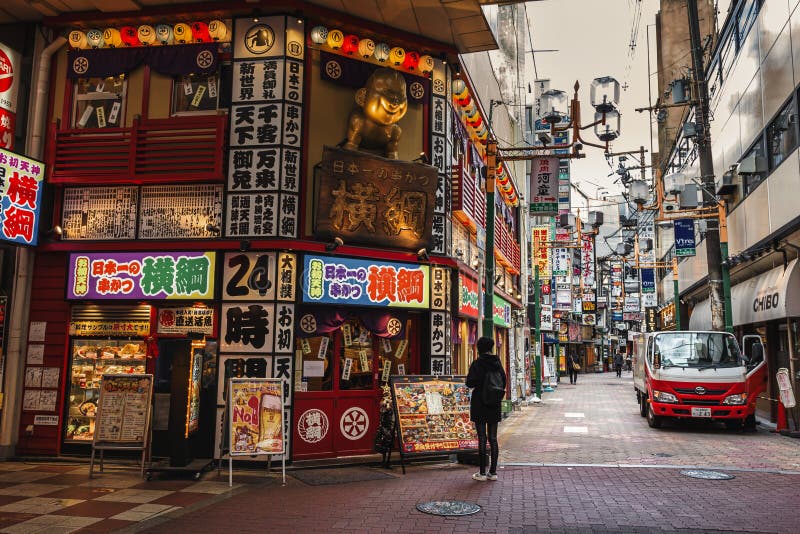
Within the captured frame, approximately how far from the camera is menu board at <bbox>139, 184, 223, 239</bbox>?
444 inches

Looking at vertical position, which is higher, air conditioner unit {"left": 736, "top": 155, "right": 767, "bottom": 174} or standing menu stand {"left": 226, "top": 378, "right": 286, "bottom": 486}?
air conditioner unit {"left": 736, "top": 155, "right": 767, "bottom": 174}

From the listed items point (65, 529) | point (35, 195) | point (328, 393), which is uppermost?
point (35, 195)

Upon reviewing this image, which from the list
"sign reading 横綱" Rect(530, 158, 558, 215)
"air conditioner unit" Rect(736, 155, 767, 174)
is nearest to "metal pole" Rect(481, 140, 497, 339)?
"sign reading 横綱" Rect(530, 158, 558, 215)

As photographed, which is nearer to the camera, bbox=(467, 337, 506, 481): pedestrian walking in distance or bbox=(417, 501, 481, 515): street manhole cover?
bbox=(417, 501, 481, 515): street manhole cover

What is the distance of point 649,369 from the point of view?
16.3 metres

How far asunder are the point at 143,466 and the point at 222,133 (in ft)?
18.6

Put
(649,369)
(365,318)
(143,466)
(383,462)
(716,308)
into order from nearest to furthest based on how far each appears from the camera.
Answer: (143,466) < (383,462) < (365,318) < (649,369) < (716,308)

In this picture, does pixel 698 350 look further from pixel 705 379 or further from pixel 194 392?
pixel 194 392

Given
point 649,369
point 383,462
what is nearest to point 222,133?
point 383,462

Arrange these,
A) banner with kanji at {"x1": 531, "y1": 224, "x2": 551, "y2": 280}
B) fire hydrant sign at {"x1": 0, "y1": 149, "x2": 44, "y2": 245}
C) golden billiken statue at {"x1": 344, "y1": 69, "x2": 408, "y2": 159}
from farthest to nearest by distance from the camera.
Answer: banner with kanji at {"x1": 531, "y1": 224, "x2": 551, "y2": 280}
golden billiken statue at {"x1": 344, "y1": 69, "x2": 408, "y2": 159}
fire hydrant sign at {"x1": 0, "y1": 149, "x2": 44, "y2": 245}

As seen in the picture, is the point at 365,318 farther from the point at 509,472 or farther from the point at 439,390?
the point at 509,472

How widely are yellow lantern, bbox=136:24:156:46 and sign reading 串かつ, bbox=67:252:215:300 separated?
406 cm

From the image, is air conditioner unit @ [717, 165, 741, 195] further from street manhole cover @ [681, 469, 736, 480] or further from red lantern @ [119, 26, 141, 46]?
red lantern @ [119, 26, 141, 46]

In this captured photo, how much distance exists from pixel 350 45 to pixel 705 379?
11114 mm
